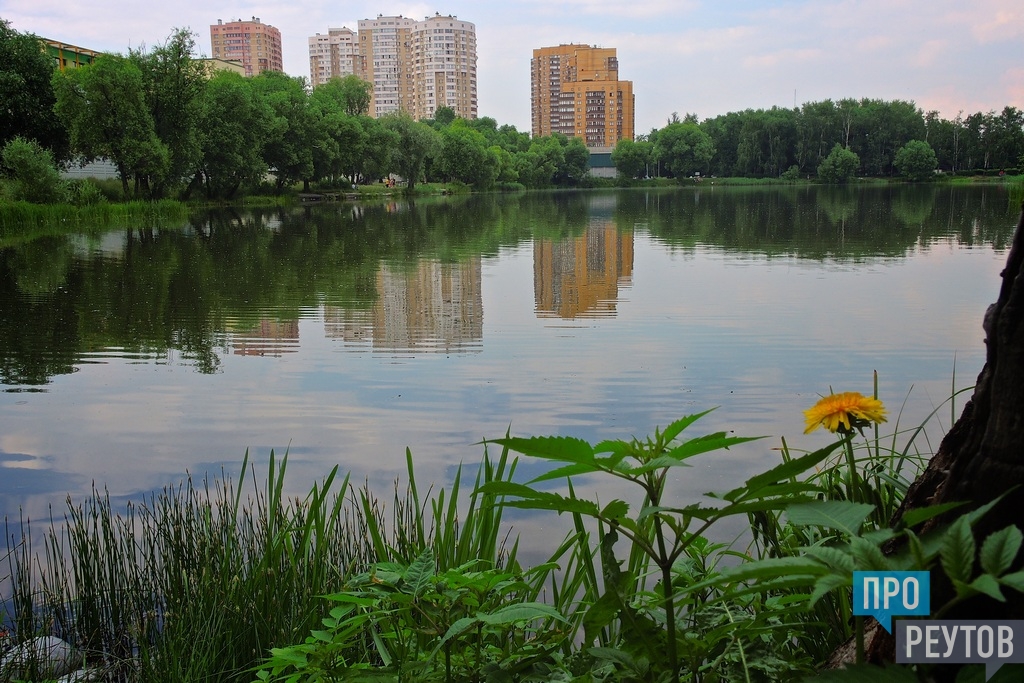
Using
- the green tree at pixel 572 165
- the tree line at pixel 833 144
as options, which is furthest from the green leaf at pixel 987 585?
the green tree at pixel 572 165

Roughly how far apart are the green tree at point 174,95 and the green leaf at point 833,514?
36158 mm

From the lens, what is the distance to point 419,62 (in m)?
147

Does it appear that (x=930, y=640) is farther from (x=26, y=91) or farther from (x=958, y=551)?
(x=26, y=91)

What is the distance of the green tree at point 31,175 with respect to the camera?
25.7 m

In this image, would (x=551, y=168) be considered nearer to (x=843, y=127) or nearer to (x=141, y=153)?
→ (x=843, y=127)

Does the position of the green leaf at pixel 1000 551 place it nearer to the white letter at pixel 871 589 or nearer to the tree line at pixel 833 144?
the white letter at pixel 871 589

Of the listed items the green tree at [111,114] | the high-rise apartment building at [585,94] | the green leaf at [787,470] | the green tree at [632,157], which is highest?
the high-rise apartment building at [585,94]

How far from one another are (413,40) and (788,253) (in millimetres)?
141431

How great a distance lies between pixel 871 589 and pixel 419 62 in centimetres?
15376

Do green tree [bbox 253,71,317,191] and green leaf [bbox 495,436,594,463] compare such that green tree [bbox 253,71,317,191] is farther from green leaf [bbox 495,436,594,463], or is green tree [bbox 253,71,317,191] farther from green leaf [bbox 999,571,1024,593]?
green leaf [bbox 999,571,1024,593]

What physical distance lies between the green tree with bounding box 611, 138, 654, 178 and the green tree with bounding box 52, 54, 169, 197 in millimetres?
79943

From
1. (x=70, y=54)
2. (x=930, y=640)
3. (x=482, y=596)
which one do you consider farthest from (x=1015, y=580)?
(x=70, y=54)

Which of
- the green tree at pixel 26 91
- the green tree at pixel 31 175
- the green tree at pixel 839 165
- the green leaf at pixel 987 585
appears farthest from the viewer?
the green tree at pixel 839 165

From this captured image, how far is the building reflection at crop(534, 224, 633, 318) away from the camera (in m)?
11.0
